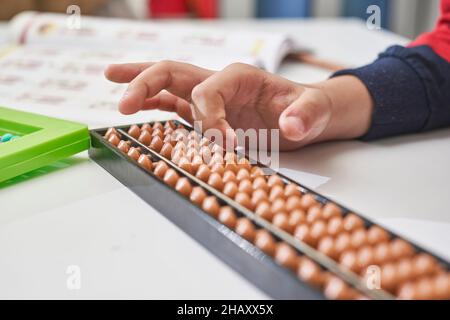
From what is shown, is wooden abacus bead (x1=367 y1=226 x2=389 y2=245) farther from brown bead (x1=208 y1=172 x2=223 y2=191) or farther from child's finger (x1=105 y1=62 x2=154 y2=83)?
child's finger (x1=105 y1=62 x2=154 y2=83)

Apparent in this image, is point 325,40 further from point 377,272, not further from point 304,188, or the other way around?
point 377,272

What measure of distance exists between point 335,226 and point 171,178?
139 millimetres

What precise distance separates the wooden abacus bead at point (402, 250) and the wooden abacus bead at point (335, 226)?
38mm

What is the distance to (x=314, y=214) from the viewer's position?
39cm

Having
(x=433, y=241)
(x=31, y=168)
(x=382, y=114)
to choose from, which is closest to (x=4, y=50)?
(x=31, y=168)

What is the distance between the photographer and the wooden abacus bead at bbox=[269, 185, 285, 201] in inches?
16.3

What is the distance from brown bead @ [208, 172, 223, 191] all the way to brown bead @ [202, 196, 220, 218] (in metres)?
0.03

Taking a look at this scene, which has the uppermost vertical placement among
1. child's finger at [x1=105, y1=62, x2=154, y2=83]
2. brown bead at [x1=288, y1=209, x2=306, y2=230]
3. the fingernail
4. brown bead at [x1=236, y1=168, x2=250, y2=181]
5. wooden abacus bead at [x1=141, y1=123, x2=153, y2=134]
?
child's finger at [x1=105, y1=62, x2=154, y2=83]

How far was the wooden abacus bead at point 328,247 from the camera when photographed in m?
0.34

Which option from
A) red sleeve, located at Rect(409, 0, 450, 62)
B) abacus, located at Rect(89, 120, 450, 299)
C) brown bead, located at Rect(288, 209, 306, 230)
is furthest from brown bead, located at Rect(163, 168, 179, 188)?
red sleeve, located at Rect(409, 0, 450, 62)

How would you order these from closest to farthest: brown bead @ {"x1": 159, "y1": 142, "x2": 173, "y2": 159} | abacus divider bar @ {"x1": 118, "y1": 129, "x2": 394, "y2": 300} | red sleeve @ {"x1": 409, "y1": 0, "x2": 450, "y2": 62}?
abacus divider bar @ {"x1": 118, "y1": 129, "x2": 394, "y2": 300}
brown bead @ {"x1": 159, "y1": 142, "x2": 173, "y2": 159}
red sleeve @ {"x1": 409, "y1": 0, "x2": 450, "y2": 62}

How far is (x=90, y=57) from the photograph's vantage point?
924mm

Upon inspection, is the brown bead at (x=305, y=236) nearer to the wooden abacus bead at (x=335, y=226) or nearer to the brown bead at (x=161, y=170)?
the wooden abacus bead at (x=335, y=226)

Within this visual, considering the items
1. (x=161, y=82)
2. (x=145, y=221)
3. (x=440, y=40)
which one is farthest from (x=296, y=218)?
(x=440, y=40)
